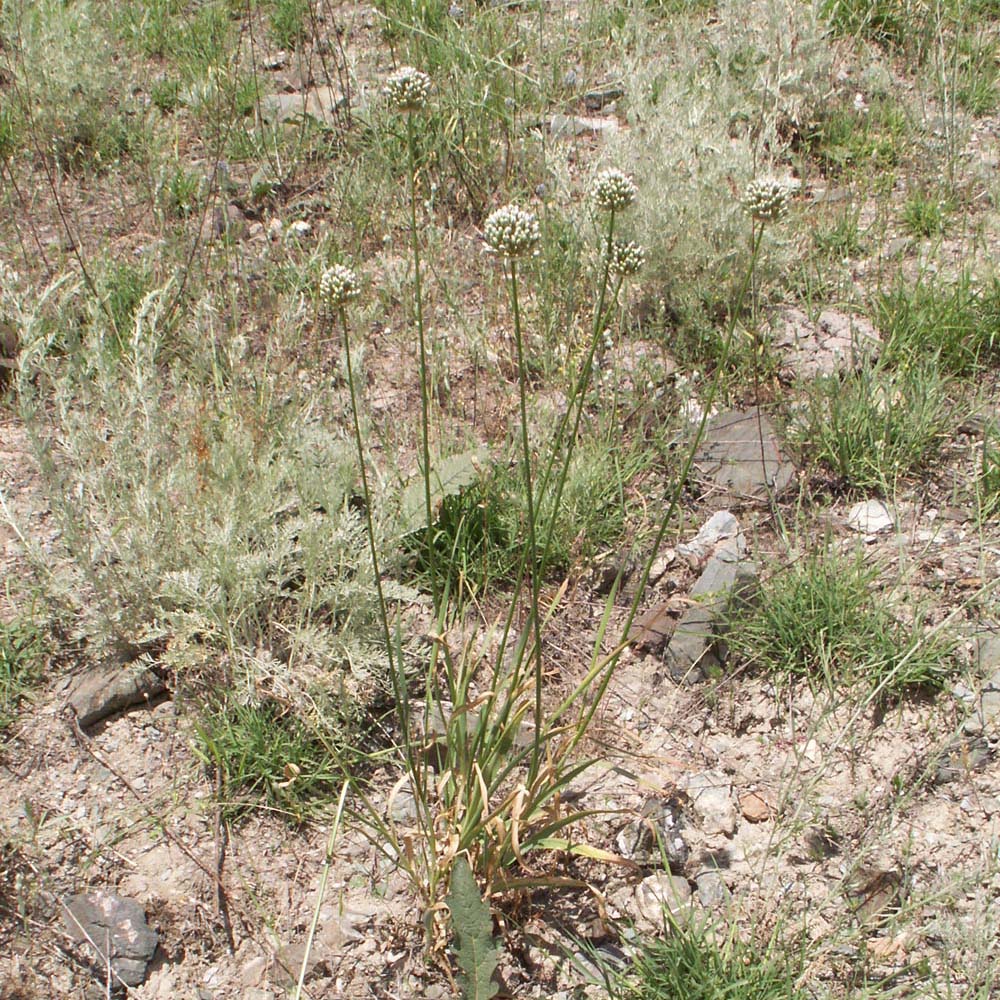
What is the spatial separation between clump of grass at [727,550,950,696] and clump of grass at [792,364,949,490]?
514 mm

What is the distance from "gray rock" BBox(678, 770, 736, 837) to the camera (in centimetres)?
268

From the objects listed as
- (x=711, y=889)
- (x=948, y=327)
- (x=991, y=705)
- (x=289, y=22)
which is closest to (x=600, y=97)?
(x=289, y=22)

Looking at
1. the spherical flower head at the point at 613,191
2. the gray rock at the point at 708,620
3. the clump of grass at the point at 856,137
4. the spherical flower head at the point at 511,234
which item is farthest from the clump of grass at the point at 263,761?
the clump of grass at the point at 856,137

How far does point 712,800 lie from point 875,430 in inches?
58.0

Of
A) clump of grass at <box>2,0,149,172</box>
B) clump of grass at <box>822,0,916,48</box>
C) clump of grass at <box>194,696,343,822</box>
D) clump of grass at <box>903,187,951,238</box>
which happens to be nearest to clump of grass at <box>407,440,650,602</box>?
clump of grass at <box>194,696,343,822</box>

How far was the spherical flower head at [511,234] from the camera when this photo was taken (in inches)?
84.2

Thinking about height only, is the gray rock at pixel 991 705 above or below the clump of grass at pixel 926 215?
below

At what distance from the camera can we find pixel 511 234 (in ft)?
7.04

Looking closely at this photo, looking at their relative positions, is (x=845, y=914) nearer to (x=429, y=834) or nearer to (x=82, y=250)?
(x=429, y=834)

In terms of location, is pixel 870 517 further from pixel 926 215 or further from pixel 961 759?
pixel 926 215

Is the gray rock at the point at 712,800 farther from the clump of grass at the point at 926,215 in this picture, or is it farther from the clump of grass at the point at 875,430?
the clump of grass at the point at 926,215

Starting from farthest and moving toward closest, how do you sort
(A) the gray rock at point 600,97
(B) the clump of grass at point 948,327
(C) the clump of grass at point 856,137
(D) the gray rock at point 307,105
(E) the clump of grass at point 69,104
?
1. (A) the gray rock at point 600,97
2. (D) the gray rock at point 307,105
3. (E) the clump of grass at point 69,104
4. (C) the clump of grass at point 856,137
5. (B) the clump of grass at point 948,327

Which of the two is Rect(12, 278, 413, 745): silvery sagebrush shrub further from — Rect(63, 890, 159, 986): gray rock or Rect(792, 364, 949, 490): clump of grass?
Rect(792, 364, 949, 490): clump of grass

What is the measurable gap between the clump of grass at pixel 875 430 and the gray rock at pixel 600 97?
8.33 ft
